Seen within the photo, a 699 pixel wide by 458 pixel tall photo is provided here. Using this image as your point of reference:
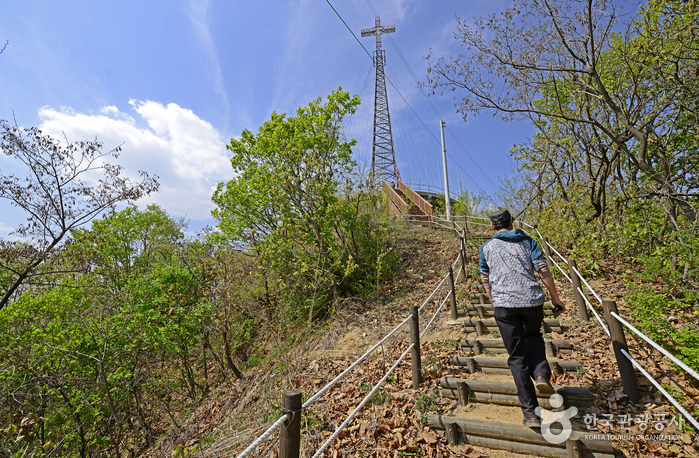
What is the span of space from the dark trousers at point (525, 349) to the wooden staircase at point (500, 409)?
305 millimetres

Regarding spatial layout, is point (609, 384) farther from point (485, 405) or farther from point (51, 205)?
point (51, 205)

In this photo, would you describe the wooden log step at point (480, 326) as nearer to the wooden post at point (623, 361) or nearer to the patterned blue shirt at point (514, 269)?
the wooden post at point (623, 361)

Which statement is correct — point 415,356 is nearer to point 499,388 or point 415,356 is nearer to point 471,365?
point 471,365

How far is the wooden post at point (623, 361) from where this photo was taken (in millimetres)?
3324

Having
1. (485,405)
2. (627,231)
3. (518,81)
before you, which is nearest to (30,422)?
(485,405)

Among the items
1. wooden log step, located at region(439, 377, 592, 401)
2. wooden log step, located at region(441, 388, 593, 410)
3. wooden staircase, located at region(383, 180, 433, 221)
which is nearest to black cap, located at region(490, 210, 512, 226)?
wooden log step, located at region(439, 377, 592, 401)

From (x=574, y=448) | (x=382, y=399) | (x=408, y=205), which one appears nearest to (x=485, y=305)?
(x=382, y=399)

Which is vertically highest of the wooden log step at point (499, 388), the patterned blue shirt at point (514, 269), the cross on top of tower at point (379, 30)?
the cross on top of tower at point (379, 30)

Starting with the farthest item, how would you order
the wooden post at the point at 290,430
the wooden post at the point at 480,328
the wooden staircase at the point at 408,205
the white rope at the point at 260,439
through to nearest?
the wooden staircase at the point at 408,205 → the wooden post at the point at 480,328 → the wooden post at the point at 290,430 → the white rope at the point at 260,439

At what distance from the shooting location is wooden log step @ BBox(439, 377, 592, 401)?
3362 millimetres

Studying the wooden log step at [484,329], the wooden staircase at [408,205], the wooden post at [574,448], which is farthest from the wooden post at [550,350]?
the wooden staircase at [408,205]

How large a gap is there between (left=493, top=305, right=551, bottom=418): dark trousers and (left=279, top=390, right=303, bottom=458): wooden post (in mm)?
2180

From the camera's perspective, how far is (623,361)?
341 cm

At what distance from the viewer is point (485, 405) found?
3826 millimetres
